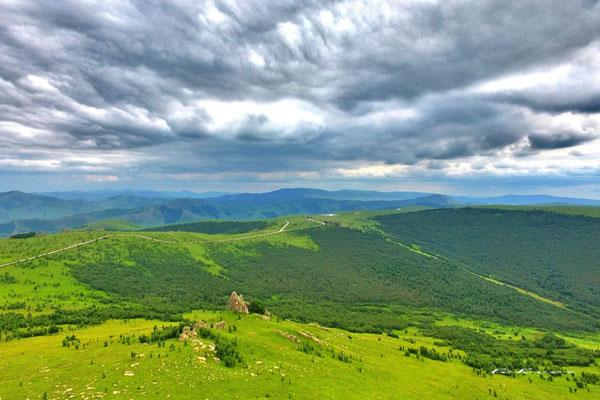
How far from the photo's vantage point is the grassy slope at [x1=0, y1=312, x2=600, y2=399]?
4059cm

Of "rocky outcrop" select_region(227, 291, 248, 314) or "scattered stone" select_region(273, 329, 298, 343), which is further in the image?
"rocky outcrop" select_region(227, 291, 248, 314)

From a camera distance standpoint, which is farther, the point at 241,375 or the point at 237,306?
the point at 237,306

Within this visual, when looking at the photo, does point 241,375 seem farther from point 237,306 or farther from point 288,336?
point 237,306

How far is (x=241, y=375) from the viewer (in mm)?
45500

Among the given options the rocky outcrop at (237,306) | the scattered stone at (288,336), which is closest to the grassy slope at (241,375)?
the scattered stone at (288,336)

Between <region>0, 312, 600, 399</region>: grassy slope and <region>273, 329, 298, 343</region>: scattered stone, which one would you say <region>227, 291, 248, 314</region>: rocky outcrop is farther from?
<region>273, 329, 298, 343</region>: scattered stone

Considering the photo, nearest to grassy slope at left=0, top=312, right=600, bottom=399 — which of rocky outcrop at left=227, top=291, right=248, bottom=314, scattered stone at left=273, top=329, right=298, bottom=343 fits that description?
scattered stone at left=273, top=329, right=298, bottom=343

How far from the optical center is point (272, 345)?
6222cm

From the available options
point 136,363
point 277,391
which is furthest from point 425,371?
point 136,363

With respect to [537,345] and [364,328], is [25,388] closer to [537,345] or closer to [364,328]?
[364,328]

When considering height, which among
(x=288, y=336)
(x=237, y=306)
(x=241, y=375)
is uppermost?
(x=241, y=375)

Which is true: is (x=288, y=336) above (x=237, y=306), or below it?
below

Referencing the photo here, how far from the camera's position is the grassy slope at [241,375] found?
40594mm

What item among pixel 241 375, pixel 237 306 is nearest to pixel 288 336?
pixel 237 306
